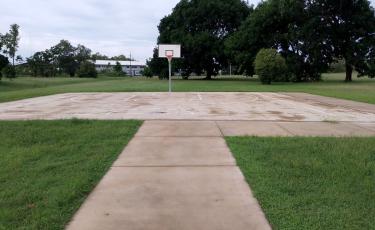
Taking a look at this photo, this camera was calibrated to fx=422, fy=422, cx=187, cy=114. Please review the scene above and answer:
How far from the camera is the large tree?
187 ft

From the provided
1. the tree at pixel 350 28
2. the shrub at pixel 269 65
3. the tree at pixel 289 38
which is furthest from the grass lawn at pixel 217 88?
the tree at pixel 289 38

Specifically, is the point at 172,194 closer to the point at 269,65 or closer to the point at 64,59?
the point at 269,65

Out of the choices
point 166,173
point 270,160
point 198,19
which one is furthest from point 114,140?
point 198,19

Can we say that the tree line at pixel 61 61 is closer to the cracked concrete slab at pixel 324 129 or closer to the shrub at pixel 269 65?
the shrub at pixel 269 65

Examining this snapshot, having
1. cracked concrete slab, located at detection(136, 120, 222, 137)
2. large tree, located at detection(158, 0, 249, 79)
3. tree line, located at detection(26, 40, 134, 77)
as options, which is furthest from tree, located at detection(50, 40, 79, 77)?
cracked concrete slab, located at detection(136, 120, 222, 137)

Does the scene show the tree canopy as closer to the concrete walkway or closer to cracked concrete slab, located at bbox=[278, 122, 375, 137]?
cracked concrete slab, located at bbox=[278, 122, 375, 137]

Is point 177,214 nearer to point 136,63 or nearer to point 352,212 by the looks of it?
point 352,212

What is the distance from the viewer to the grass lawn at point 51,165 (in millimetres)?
4133

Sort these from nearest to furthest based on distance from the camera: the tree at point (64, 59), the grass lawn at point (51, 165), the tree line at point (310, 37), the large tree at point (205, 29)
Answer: the grass lawn at point (51, 165) → the tree line at point (310, 37) → the large tree at point (205, 29) → the tree at point (64, 59)

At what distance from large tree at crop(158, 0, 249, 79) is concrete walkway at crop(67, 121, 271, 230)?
50418mm

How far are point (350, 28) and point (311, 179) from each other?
4453 cm

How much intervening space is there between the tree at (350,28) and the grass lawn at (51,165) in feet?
132

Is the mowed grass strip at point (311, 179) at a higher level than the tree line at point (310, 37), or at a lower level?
lower

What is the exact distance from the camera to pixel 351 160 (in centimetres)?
631
